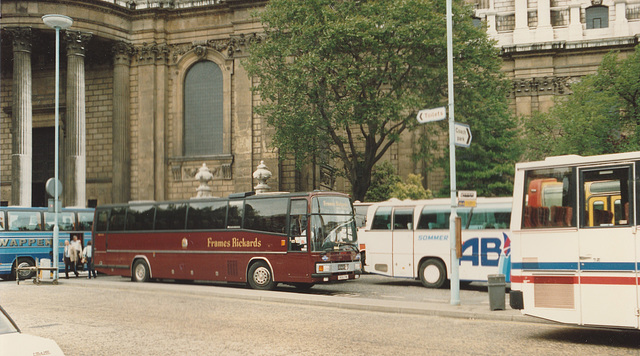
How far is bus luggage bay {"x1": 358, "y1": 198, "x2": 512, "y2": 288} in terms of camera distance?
20875mm

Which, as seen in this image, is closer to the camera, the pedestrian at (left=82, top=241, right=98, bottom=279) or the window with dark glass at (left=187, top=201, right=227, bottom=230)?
the window with dark glass at (left=187, top=201, right=227, bottom=230)

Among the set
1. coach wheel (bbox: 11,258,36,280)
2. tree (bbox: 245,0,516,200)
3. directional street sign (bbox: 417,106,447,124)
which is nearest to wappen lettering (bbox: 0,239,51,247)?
coach wheel (bbox: 11,258,36,280)

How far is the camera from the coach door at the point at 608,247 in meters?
10.6

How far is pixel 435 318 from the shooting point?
14.6 metres

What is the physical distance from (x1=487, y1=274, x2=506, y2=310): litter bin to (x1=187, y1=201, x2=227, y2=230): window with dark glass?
10510 mm

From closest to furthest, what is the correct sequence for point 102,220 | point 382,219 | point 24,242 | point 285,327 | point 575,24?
point 285,327
point 382,219
point 102,220
point 24,242
point 575,24

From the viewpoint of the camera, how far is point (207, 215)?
912 inches

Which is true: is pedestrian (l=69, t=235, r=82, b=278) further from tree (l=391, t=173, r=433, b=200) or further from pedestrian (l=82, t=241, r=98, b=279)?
tree (l=391, t=173, r=433, b=200)

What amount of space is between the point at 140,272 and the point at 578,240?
18.4 metres

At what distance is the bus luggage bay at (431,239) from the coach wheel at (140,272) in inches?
328

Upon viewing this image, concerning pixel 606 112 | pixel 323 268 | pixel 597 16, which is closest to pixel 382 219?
pixel 323 268

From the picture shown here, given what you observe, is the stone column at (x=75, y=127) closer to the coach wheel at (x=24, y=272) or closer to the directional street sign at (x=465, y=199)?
the coach wheel at (x=24, y=272)

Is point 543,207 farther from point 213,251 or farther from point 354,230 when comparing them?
point 213,251

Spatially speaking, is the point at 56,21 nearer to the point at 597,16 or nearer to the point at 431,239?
the point at 431,239
